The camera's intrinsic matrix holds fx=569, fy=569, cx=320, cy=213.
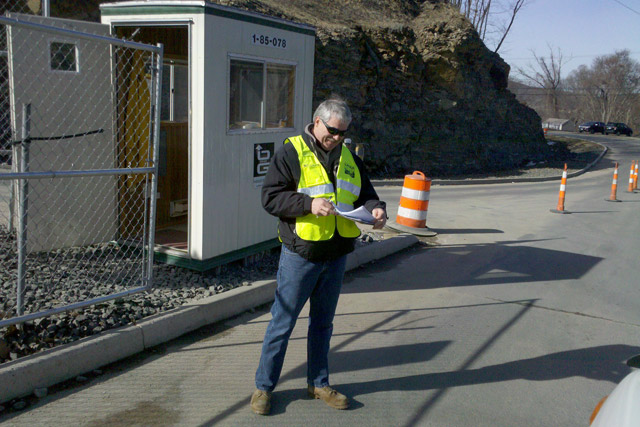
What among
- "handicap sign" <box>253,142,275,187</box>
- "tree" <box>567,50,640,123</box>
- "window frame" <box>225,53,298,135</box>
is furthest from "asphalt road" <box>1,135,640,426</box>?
"tree" <box>567,50,640,123</box>

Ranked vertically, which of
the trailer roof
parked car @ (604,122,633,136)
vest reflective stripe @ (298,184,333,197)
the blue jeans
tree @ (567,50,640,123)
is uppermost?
tree @ (567,50,640,123)

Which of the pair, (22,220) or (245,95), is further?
(245,95)

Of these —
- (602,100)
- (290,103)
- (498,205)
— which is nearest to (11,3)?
(290,103)

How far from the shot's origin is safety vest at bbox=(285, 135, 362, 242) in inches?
140

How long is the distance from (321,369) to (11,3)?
15.0 meters

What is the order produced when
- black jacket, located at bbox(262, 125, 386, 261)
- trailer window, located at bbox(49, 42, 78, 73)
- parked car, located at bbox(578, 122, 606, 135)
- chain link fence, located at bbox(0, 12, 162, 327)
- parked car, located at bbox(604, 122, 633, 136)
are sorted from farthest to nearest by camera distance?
parked car, located at bbox(578, 122, 606, 135), parked car, located at bbox(604, 122, 633, 136), trailer window, located at bbox(49, 42, 78, 73), chain link fence, located at bbox(0, 12, 162, 327), black jacket, located at bbox(262, 125, 386, 261)

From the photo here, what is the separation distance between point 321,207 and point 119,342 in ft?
7.05

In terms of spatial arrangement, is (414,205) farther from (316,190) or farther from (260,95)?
(316,190)

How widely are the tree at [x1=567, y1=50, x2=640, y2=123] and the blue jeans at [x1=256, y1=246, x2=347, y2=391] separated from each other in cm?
8044

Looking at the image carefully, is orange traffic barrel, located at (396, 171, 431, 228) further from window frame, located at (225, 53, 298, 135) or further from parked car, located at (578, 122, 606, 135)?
parked car, located at (578, 122, 606, 135)

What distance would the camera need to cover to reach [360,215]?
354cm

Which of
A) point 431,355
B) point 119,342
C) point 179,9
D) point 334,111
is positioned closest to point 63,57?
point 179,9

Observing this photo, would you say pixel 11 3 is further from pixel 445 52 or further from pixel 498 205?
pixel 445 52

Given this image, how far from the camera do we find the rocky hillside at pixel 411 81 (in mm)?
20516
